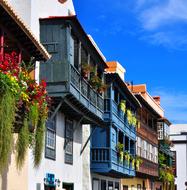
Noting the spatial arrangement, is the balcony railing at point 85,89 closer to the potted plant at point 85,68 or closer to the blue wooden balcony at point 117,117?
the potted plant at point 85,68

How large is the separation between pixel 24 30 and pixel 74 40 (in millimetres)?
7724

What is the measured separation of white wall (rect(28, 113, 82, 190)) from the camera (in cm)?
2179

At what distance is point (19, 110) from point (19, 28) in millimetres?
2735

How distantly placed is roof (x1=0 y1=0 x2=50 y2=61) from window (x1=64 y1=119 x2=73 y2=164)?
26.2 ft

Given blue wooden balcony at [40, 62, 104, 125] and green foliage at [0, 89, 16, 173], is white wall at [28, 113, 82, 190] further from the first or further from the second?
green foliage at [0, 89, 16, 173]

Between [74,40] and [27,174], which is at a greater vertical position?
[74,40]

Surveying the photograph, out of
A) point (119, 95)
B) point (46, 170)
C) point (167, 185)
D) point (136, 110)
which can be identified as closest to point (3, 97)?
point (46, 170)

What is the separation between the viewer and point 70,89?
2220cm

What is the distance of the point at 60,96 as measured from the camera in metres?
22.1

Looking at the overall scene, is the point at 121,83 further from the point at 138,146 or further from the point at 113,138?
the point at 138,146

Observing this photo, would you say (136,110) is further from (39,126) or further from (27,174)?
(39,126)

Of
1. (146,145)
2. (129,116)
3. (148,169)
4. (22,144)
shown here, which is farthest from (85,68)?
(146,145)

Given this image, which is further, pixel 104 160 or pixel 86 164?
pixel 104 160

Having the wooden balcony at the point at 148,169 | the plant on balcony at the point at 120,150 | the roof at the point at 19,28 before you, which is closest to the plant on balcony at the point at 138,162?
the wooden balcony at the point at 148,169
